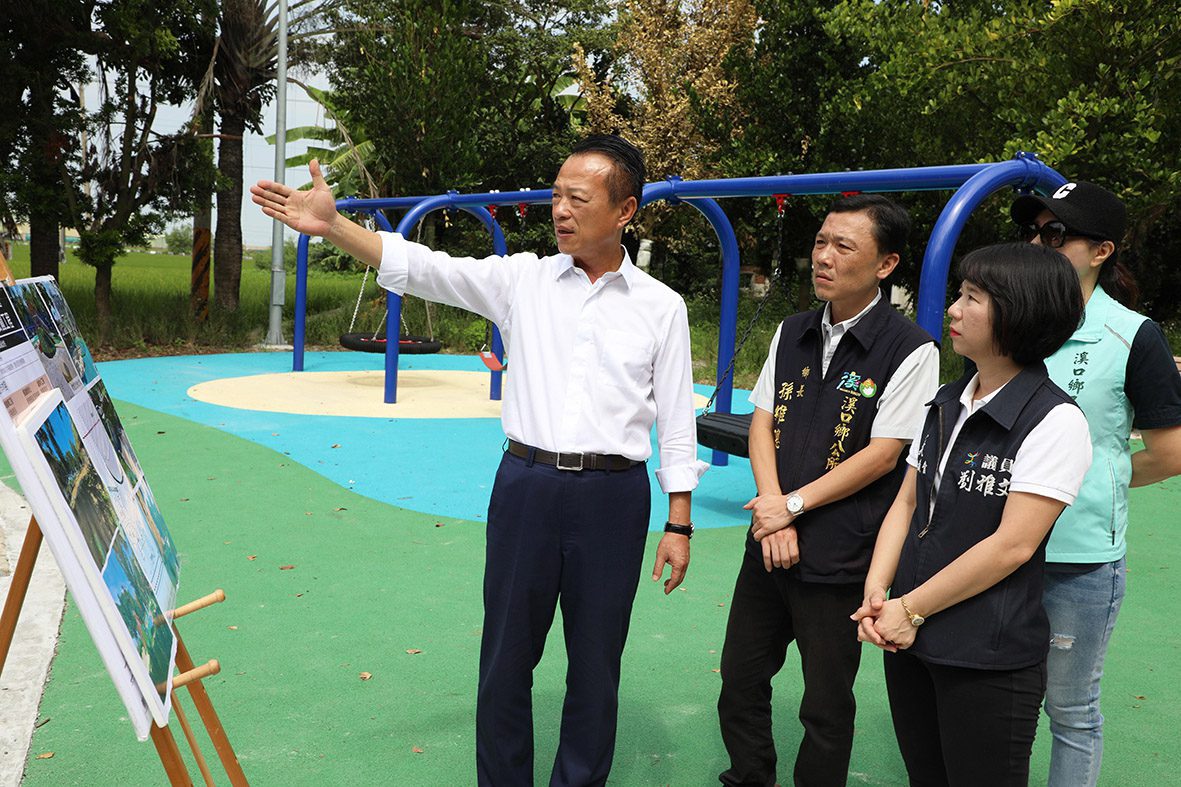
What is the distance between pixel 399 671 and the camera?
3557mm

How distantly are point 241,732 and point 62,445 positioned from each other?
157 centimetres

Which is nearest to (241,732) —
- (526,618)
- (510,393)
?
(526,618)

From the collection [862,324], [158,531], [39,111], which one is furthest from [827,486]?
[39,111]

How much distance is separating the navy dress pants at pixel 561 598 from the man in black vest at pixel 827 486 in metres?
0.35

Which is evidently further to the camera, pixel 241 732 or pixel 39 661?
pixel 39 661

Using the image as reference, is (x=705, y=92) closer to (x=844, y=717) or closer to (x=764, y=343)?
(x=764, y=343)

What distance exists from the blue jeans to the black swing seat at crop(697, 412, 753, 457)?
10.5ft

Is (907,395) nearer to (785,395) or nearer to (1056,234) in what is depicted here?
(785,395)

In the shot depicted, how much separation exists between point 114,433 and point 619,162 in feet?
4.55

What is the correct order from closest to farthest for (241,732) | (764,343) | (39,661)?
(241,732)
(39,661)
(764,343)

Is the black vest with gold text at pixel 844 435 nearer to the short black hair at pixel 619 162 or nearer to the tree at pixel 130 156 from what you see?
the short black hair at pixel 619 162

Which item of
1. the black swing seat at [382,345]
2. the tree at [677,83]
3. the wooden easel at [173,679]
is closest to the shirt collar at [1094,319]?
the wooden easel at [173,679]

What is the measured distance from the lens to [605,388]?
240 centimetres

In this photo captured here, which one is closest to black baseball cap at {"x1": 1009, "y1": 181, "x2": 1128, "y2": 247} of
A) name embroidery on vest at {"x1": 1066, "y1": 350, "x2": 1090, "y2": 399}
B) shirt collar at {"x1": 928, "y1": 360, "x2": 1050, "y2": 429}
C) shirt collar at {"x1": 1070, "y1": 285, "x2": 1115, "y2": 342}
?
shirt collar at {"x1": 1070, "y1": 285, "x2": 1115, "y2": 342}
